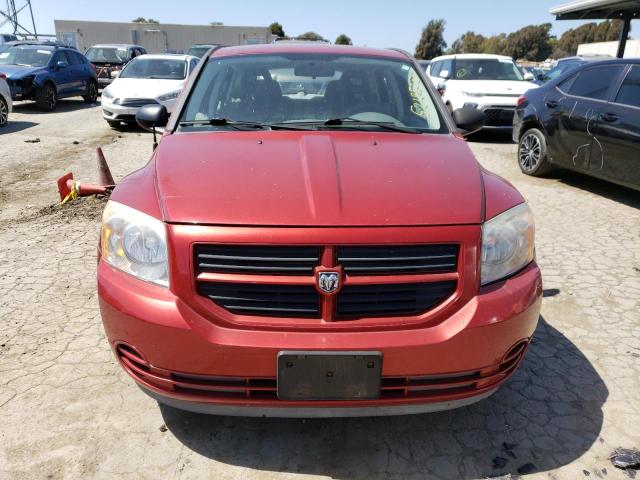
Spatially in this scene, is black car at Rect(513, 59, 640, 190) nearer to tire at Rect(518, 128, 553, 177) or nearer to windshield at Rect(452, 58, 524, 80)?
tire at Rect(518, 128, 553, 177)

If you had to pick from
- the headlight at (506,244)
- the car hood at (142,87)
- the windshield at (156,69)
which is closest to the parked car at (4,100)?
the car hood at (142,87)

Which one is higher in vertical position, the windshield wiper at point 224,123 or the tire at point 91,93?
the windshield wiper at point 224,123

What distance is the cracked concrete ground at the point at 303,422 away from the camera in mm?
2229

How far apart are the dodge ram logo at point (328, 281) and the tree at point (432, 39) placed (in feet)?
251

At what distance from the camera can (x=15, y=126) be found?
1156cm

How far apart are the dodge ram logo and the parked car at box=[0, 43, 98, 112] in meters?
14.5

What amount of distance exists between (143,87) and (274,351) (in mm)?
10779

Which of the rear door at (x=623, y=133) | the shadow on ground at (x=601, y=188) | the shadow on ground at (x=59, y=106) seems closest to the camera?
the rear door at (x=623, y=133)

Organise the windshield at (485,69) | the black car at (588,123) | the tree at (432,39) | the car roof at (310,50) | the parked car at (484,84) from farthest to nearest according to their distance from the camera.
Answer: the tree at (432,39), the windshield at (485,69), the parked car at (484,84), the black car at (588,123), the car roof at (310,50)

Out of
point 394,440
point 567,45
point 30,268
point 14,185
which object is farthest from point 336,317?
point 567,45

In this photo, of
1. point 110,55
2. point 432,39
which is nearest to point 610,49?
point 432,39

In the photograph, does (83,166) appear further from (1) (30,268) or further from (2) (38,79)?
(2) (38,79)

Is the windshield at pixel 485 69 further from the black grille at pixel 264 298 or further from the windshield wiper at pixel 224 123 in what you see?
the black grille at pixel 264 298

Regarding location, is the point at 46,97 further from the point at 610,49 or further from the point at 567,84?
the point at 610,49
